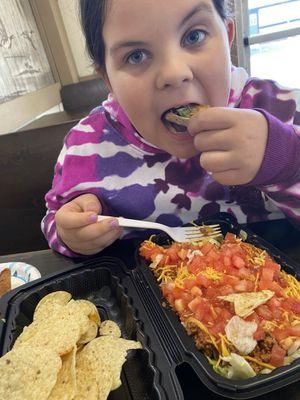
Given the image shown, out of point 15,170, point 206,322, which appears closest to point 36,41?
point 15,170

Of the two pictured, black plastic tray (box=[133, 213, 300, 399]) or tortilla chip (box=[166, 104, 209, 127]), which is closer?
black plastic tray (box=[133, 213, 300, 399])

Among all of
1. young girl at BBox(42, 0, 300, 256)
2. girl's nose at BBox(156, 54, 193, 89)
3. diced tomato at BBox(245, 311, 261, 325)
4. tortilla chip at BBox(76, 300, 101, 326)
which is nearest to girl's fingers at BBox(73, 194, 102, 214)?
young girl at BBox(42, 0, 300, 256)

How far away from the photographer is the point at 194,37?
76 centimetres

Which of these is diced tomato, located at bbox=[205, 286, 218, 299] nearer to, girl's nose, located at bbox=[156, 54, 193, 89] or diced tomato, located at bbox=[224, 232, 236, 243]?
diced tomato, located at bbox=[224, 232, 236, 243]

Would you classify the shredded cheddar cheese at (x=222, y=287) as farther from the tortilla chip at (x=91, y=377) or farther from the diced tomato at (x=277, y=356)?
the tortilla chip at (x=91, y=377)

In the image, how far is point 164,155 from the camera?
116 cm

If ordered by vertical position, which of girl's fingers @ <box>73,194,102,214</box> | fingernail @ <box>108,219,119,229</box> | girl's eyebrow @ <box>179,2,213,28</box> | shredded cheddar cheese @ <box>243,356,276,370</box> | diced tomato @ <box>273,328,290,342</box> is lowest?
shredded cheddar cheese @ <box>243,356,276,370</box>

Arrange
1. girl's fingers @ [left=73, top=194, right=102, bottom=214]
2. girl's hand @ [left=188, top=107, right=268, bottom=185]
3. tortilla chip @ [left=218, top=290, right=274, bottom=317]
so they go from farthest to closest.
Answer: girl's fingers @ [left=73, top=194, right=102, bottom=214], girl's hand @ [left=188, top=107, right=268, bottom=185], tortilla chip @ [left=218, top=290, right=274, bottom=317]

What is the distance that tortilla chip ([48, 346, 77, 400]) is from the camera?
1.88ft

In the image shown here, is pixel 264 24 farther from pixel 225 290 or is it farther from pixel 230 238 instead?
pixel 225 290

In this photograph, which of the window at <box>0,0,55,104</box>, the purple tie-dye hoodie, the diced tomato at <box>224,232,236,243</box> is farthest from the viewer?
the window at <box>0,0,55,104</box>

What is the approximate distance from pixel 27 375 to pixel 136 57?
0.68 meters

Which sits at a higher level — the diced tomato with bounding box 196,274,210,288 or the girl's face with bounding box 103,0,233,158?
the girl's face with bounding box 103,0,233,158

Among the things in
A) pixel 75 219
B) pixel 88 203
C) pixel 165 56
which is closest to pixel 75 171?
pixel 88 203
